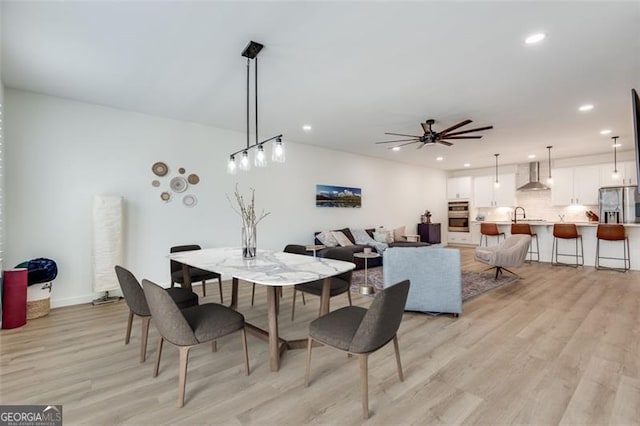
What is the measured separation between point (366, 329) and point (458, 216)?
963 centimetres

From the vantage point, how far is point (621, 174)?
6.89 meters

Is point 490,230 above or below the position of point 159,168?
below

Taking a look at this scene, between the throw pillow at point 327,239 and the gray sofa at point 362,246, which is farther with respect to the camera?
the throw pillow at point 327,239

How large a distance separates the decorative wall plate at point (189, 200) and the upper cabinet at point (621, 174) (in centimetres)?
928

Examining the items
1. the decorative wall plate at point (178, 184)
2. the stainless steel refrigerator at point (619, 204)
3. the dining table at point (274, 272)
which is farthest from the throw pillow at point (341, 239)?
the stainless steel refrigerator at point (619, 204)

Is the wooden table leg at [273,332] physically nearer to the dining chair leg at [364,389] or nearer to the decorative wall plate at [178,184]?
the dining chair leg at [364,389]

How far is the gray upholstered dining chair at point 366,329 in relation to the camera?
5.66 feet

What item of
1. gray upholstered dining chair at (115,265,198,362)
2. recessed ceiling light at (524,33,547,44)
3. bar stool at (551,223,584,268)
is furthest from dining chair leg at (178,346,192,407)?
bar stool at (551,223,584,268)

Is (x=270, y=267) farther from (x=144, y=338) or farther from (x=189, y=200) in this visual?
(x=189, y=200)

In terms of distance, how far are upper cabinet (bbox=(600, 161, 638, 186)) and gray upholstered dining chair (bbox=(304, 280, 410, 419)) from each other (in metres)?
8.28

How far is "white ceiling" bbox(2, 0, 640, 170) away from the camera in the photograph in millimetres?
2227

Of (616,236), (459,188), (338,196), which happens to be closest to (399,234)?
(338,196)

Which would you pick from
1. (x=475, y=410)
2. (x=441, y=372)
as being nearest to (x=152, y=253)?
(x=441, y=372)

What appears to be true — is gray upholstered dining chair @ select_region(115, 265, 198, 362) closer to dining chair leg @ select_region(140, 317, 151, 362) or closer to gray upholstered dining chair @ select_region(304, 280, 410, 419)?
dining chair leg @ select_region(140, 317, 151, 362)
